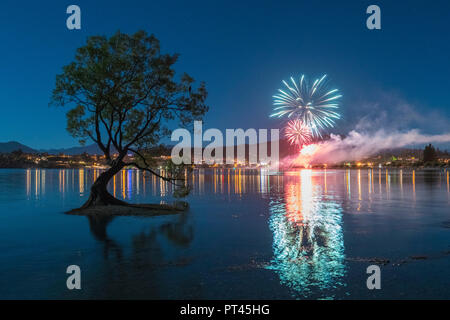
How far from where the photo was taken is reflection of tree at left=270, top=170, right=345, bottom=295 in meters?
12.2

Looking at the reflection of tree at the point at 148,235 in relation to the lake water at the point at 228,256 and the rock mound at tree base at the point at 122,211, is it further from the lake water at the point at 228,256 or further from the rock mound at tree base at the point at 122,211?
the rock mound at tree base at the point at 122,211

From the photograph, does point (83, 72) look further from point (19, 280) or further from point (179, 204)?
point (19, 280)

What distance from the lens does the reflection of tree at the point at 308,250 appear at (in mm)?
12211

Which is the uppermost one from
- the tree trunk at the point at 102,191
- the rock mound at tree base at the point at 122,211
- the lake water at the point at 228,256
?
the tree trunk at the point at 102,191

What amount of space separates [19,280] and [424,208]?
32547 mm

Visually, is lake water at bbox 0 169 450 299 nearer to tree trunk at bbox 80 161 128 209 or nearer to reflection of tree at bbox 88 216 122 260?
reflection of tree at bbox 88 216 122 260

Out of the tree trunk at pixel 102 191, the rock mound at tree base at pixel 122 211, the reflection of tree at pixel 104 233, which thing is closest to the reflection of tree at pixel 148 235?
the reflection of tree at pixel 104 233

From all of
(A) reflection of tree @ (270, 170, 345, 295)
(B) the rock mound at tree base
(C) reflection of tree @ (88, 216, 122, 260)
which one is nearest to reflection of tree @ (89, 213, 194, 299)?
(C) reflection of tree @ (88, 216, 122, 260)

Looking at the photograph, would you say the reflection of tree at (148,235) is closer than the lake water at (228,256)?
No

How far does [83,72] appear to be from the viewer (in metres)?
29.1

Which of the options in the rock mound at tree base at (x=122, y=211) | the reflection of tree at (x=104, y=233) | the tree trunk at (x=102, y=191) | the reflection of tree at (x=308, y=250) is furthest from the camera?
the tree trunk at (x=102, y=191)

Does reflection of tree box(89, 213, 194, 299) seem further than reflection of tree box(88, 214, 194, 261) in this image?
No

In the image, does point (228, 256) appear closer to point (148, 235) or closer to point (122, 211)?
point (148, 235)
